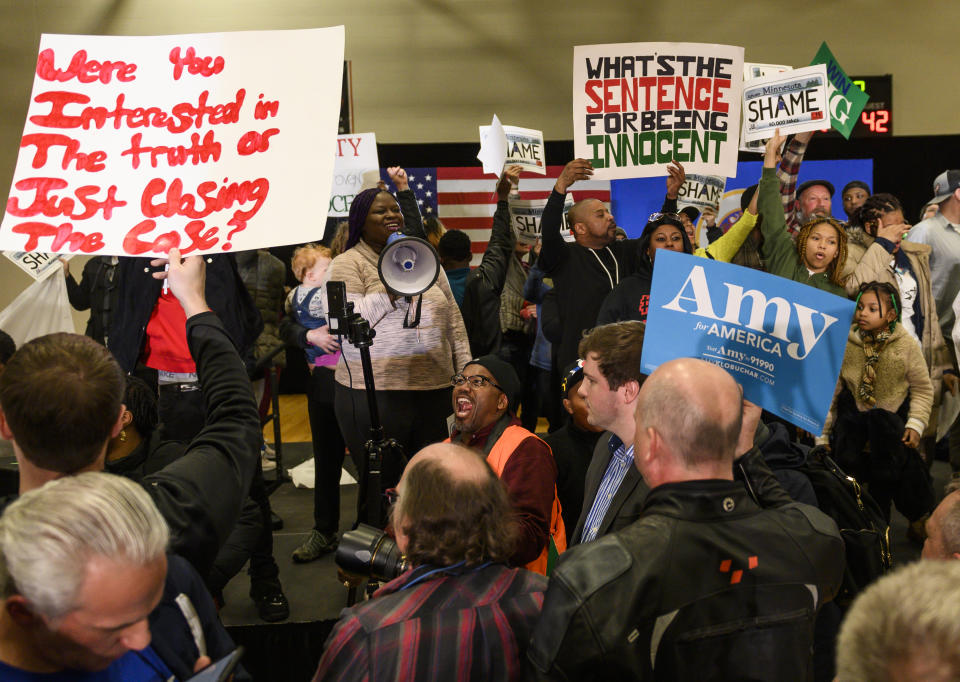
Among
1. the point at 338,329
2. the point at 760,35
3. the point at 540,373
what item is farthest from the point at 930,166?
the point at 338,329

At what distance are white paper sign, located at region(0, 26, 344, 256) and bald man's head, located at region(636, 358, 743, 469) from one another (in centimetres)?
105

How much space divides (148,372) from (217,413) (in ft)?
8.44

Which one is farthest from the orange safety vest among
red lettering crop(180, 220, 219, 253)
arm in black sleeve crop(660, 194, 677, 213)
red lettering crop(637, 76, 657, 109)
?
red lettering crop(637, 76, 657, 109)

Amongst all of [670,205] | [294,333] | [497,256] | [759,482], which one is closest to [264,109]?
[759,482]

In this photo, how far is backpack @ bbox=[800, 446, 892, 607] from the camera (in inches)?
93.4

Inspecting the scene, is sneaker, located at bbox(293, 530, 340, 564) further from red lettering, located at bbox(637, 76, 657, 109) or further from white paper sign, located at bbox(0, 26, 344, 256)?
red lettering, located at bbox(637, 76, 657, 109)

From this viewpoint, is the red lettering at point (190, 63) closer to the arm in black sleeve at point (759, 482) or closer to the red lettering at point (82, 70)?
the red lettering at point (82, 70)

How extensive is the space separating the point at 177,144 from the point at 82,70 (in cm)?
37

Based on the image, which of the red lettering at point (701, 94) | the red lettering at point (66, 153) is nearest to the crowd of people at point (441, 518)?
the red lettering at point (66, 153)

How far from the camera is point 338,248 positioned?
4.82m

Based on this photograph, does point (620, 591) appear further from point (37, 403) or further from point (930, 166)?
point (930, 166)

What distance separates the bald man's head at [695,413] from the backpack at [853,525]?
92 centimetres

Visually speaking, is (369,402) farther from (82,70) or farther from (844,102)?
(844,102)

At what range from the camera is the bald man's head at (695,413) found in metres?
1.65
